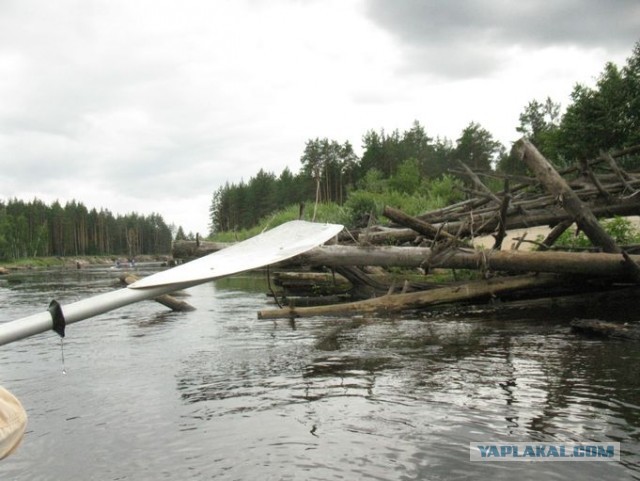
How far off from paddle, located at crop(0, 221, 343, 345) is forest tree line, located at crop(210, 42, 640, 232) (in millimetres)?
7475

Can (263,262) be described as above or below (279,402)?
above

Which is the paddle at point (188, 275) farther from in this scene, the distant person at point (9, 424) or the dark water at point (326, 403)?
the dark water at point (326, 403)

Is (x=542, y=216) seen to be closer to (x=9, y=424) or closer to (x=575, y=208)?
(x=575, y=208)

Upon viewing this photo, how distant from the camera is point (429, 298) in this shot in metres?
10.2

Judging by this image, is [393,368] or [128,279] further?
[128,279]

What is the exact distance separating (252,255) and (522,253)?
21.1ft

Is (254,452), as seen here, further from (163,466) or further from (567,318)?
(567,318)

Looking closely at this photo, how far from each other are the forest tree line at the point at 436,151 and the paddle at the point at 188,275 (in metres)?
7.47

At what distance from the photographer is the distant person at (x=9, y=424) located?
Result: 6.14 ft

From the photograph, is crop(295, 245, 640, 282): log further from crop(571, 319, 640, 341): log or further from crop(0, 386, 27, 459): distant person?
crop(0, 386, 27, 459): distant person

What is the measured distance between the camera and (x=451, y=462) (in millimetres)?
3719

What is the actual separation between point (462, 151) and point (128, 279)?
235ft

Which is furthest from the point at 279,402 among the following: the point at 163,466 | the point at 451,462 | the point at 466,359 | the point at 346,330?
the point at 346,330

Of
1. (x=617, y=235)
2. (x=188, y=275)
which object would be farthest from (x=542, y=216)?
(x=188, y=275)
